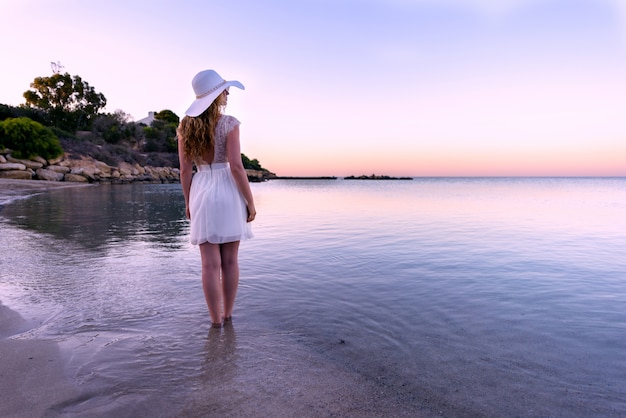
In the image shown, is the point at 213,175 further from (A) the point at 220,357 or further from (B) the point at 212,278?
(A) the point at 220,357

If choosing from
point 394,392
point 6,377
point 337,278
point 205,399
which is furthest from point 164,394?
point 337,278

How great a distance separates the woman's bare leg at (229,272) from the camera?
3.57 m

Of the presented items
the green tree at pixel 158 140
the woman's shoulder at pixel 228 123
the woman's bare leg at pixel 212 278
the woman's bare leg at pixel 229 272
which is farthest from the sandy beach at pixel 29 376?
the green tree at pixel 158 140

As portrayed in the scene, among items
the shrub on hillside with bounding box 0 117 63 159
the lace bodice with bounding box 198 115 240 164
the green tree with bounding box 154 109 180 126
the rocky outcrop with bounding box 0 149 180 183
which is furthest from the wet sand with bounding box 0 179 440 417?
the green tree with bounding box 154 109 180 126

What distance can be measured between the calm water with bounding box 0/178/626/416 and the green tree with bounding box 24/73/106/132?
247 feet

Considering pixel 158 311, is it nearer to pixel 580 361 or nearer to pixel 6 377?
pixel 6 377

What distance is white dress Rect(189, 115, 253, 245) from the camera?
11.1ft

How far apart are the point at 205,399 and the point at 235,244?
1.57m

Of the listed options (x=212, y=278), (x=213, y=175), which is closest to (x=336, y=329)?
(x=212, y=278)

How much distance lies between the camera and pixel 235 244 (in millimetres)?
3572

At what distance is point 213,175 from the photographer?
3451 mm

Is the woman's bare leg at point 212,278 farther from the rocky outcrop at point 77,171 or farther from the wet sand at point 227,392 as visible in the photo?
the rocky outcrop at point 77,171

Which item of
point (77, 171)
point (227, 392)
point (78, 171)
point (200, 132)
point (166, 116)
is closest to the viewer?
point (227, 392)

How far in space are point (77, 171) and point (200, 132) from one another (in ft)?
155
